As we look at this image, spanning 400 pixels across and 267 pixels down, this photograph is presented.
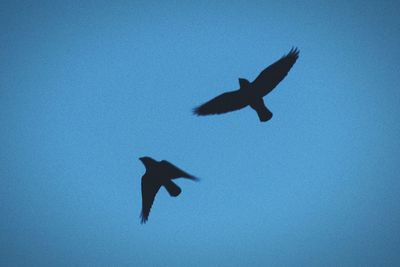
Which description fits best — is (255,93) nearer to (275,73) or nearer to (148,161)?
(275,73)

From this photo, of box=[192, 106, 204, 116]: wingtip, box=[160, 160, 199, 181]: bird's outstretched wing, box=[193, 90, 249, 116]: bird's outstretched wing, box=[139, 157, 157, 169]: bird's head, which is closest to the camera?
box=[160, 160, 199, 181]: bird's outstretched wing

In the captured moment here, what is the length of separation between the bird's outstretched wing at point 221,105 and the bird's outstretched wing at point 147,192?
5.75 ft

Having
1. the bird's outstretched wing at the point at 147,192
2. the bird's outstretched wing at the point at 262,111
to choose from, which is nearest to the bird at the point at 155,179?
the bird's outstretched wing at the point at 147,192

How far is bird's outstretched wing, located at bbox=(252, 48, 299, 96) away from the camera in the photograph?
6.94 metres

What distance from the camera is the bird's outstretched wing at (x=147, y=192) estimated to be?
23.1ft

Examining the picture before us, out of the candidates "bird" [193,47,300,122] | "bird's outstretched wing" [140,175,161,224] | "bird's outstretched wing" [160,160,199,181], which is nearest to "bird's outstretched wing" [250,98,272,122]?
"bird" [193,47,300,122]

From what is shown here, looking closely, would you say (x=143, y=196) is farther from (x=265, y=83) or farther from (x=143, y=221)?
(x=265, y=83)

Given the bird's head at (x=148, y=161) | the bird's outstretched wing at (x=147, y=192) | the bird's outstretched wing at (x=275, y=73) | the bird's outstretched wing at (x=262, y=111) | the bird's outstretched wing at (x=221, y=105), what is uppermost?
the bird's outstretched wing at (x=275, y=73)

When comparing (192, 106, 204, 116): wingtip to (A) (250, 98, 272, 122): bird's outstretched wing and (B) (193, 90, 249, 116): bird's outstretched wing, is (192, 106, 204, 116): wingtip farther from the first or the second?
(A) (250, 98, 272, 122): bird's outstretched wing

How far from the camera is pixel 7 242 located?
41812mm

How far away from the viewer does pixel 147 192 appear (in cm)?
726

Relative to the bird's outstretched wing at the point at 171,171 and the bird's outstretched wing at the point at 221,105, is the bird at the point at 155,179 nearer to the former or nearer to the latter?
the bird's outstretched wing at the point at 171,171

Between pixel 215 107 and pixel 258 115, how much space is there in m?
0.94

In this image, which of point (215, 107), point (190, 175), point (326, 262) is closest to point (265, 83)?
point (215, 107)
